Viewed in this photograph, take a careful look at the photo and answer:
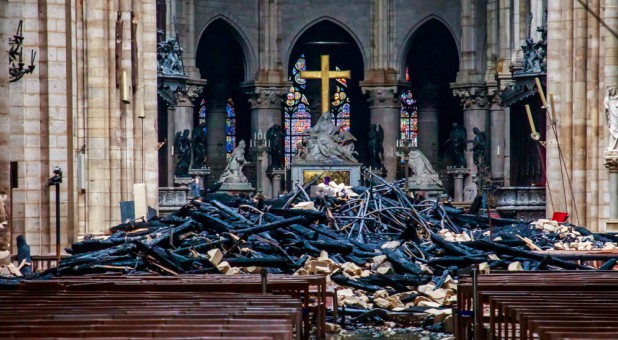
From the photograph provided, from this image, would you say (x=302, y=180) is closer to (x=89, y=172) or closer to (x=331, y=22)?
(x=331, y=22)

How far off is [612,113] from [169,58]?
17858 millimetres

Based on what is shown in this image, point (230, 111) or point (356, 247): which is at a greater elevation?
point (230, 111)

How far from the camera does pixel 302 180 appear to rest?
51750mm

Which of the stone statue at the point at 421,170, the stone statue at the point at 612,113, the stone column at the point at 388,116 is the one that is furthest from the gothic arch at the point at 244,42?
the stone statue at the point at 612,113

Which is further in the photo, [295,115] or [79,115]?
[295,115]

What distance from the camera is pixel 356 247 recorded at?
81.4 feet

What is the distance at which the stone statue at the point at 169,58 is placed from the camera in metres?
43.8

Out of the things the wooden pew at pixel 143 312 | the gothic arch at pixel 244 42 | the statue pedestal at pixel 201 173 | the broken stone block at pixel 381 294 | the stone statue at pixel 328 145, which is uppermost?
the gothic arch at pixel 244 42

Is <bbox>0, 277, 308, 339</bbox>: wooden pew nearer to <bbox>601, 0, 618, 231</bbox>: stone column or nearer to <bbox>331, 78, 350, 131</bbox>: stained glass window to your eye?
<bbox>601, 0, 618, 231</bbox>: stone column

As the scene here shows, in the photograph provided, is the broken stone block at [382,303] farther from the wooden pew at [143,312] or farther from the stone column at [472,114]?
the stone column at [472,114]

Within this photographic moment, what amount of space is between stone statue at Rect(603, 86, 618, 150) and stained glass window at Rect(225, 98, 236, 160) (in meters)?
31.7

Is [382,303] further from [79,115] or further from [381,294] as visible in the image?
[79,115]

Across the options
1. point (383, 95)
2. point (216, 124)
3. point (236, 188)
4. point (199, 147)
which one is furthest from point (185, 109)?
point (383, 95)

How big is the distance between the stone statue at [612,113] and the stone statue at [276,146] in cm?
2757
